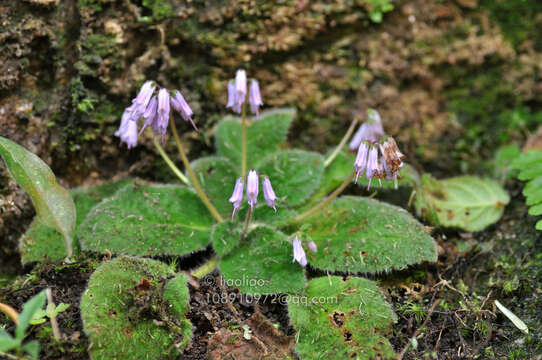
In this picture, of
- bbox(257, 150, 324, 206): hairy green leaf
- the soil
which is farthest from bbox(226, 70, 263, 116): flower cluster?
the soil

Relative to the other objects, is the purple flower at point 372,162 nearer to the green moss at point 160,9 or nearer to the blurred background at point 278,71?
the blurred background at point 278,71

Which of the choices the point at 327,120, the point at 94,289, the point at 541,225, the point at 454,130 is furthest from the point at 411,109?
the point at 94,289

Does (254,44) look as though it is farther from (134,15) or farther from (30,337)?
(30,337)

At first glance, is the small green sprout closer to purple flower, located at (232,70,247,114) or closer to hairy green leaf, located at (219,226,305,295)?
hairy green leaf, located at (219,226,305,295)

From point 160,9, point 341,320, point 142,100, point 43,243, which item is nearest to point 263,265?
point 341,320

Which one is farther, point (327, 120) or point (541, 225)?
point (327, 120)

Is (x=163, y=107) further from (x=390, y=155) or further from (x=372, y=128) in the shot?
(x=372, y=128)

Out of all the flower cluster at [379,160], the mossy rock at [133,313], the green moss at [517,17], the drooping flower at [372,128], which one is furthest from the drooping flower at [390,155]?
the green moss at [517,17]

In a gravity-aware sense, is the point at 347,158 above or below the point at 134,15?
below
